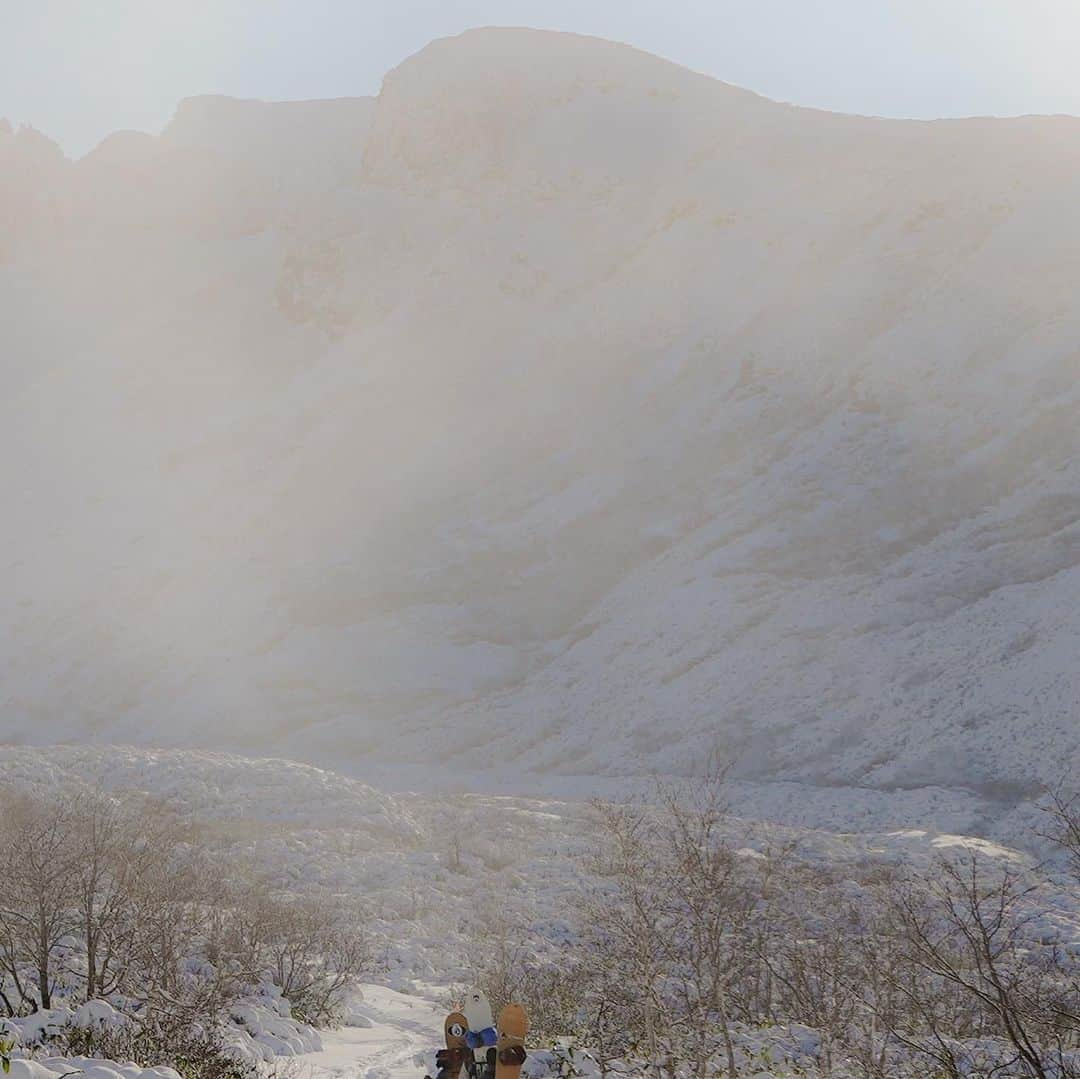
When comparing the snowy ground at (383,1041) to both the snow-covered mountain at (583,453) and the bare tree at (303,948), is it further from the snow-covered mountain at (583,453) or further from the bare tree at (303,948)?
→ the snow-covered mountain at (583,453)

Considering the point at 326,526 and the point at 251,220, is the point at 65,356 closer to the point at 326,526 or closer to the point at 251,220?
the point at 251,220

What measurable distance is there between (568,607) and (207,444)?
34204mm

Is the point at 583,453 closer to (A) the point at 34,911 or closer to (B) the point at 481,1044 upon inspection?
(A) the point at 34,911

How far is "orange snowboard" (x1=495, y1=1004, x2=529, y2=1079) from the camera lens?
22.3 feet

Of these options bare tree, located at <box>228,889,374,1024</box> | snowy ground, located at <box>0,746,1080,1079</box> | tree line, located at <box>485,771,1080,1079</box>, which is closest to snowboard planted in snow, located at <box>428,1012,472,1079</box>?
tree line, located at <box>485,771,1080,1079</box>

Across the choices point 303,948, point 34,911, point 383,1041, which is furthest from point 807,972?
point 34,911

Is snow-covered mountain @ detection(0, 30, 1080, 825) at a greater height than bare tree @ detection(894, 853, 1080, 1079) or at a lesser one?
greater

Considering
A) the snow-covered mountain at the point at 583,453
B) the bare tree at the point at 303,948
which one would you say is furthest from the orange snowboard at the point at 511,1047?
the snow-covered mountain at the point at 583,453

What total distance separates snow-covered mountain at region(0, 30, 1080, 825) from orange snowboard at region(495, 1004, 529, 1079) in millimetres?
30849

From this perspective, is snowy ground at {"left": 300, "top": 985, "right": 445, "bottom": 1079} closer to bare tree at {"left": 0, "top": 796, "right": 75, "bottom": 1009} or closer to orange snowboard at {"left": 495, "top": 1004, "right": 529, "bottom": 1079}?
bare tree at {"left": 0, "top": 796, "right": 75, "bottom": 1009}

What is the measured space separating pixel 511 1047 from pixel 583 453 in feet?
184

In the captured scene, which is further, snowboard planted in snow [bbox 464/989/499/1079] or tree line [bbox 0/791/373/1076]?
tree line [bbox 0/791/373/1076]

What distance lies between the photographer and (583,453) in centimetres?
6231

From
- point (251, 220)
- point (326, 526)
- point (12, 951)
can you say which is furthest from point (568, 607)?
point (251, 220)
